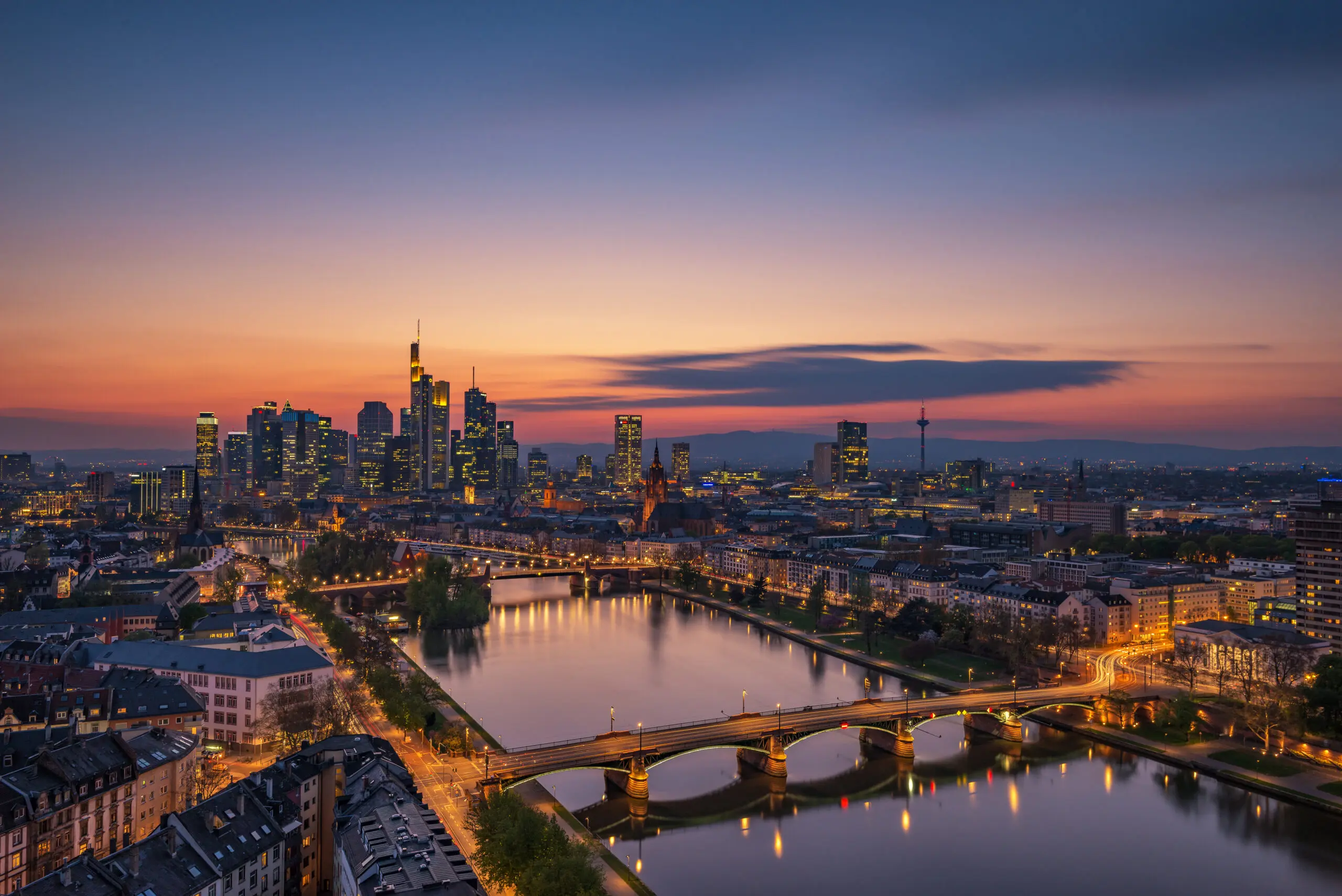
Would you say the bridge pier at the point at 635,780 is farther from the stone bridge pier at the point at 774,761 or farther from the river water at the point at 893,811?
the stone bridge pier at the point at 774,761

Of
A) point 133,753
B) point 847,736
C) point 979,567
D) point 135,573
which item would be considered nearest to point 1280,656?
point 847,736

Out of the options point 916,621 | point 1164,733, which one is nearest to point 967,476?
point 916,621

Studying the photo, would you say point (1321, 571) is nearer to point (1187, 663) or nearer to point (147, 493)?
point (1187, 663)

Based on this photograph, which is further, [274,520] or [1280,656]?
[274,520]

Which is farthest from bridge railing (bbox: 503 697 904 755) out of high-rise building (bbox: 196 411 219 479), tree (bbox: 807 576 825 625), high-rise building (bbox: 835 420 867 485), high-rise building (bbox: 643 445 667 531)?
high-rise building (bbox: 196 411 219 479)

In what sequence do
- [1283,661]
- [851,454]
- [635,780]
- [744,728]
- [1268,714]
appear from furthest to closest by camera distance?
[851,454] < [1283,661] < [1268,714] < [744,728] < [635,780]

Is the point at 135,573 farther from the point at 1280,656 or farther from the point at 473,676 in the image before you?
the point at 1280,656

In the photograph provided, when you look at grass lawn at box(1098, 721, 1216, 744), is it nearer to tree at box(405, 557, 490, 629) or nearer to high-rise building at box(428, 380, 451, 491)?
tree at box(405, 557, 490, 629)
